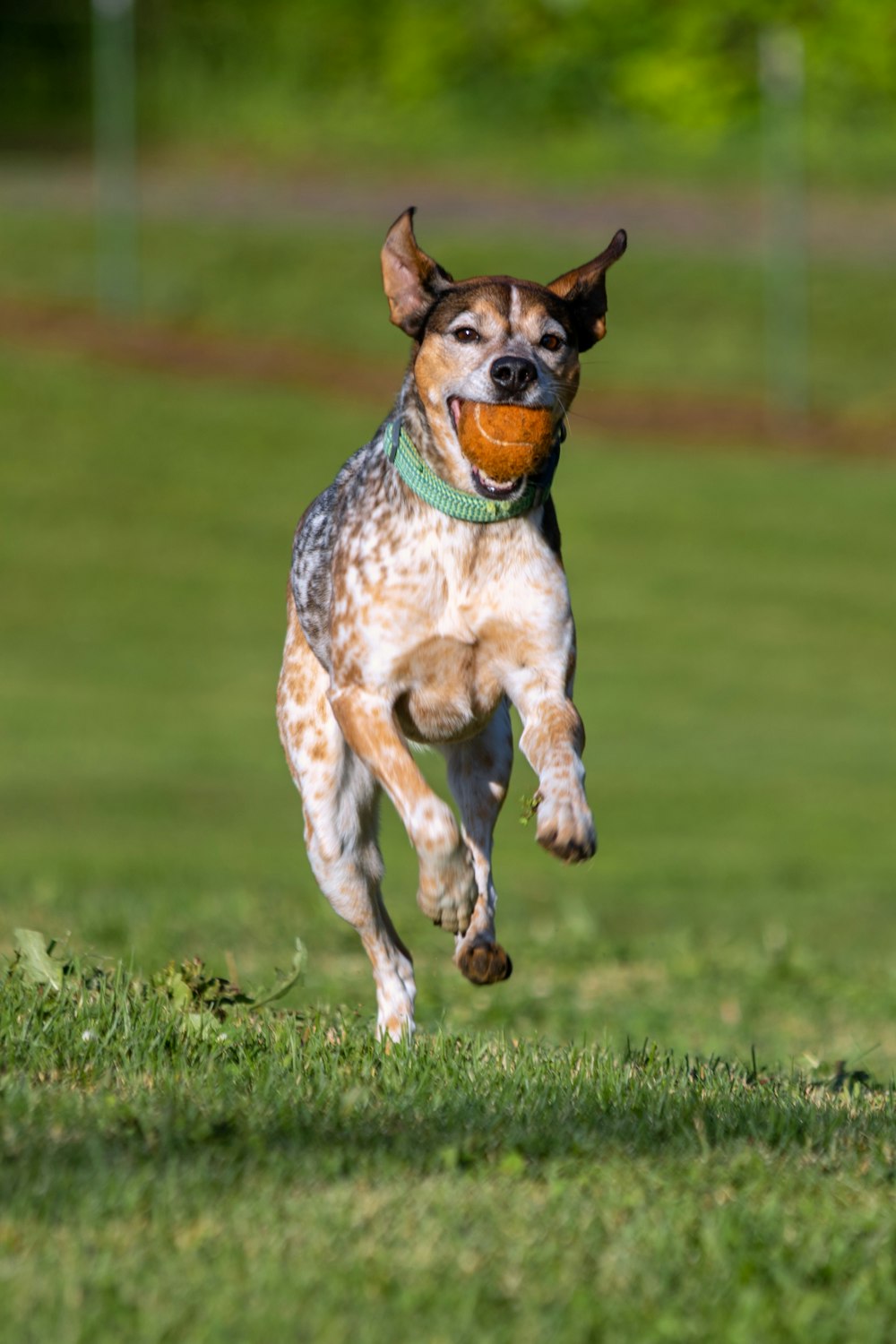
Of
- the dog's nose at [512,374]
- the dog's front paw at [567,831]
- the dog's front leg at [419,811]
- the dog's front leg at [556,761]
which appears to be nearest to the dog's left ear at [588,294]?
the dog's nose at [512,374]

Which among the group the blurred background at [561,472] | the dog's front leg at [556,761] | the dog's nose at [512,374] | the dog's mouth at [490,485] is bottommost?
the dog's front leg at [556,761]

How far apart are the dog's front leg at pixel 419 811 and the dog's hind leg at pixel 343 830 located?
49 centimetres

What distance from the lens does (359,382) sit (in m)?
37.2

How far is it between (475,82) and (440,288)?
1887 inches

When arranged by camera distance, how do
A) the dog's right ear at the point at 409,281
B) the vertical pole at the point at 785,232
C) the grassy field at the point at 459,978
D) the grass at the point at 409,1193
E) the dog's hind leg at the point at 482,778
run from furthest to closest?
1. the vertical pole at the point at 785,232
2. the dog's hind leg at the point at 482,778
3. the dog's right ear at the point at 409,281
4. the grassy field at the point at 459,978
5. the grass at the point at 409,1193

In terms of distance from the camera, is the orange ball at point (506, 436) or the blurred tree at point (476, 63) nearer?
the orange ball at point (506, 436)

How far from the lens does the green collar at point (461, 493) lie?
5.95m

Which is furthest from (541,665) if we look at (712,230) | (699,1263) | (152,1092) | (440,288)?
(712,230)

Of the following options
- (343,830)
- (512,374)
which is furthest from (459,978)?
(512,374)

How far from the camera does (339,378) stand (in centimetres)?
3753

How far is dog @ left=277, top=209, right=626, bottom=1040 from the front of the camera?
580 cm

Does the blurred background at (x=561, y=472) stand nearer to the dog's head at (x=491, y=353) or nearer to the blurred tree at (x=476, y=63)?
the blurred tree at (x=476, y=63)

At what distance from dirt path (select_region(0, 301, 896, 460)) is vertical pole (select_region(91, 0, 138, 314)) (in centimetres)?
110

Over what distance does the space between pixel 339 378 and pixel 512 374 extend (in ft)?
105
